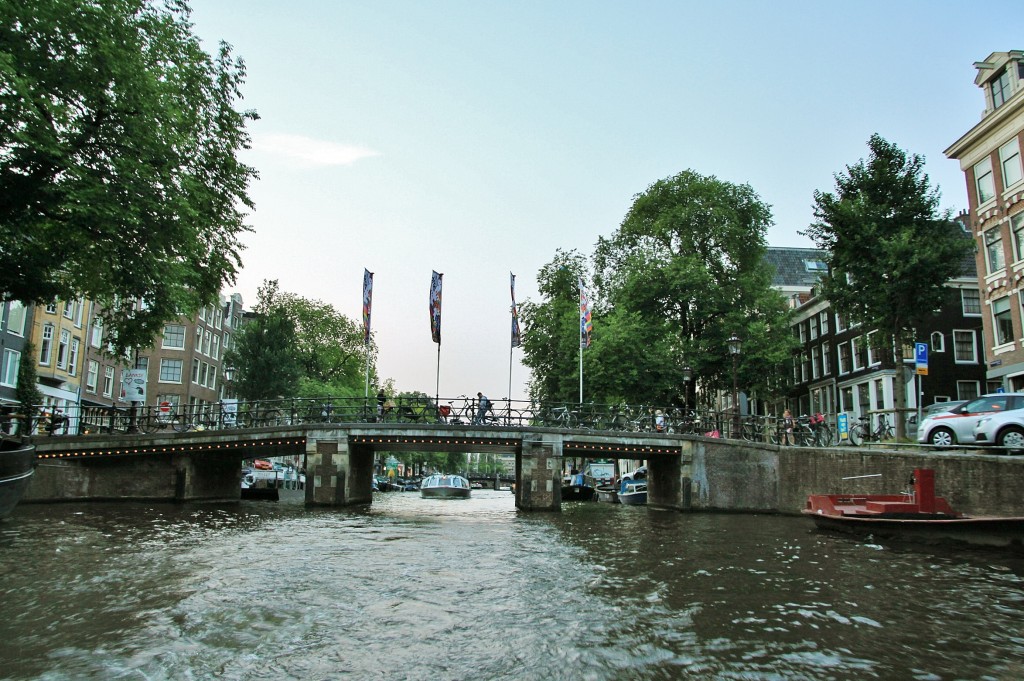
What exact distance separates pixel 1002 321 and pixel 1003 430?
575 inches

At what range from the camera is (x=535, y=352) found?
50.5m

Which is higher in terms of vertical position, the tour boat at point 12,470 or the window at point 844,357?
the window at point 844,357

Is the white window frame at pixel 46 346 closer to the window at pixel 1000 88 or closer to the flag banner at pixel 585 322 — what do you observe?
the flag banner at pixel 585 322

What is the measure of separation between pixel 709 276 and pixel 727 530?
24.6 metres

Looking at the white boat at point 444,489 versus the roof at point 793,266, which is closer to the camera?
the roof at point 793,266

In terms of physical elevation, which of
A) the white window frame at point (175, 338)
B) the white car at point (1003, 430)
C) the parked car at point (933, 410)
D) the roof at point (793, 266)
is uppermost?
the roof at point (793, 266)

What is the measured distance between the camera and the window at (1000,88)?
32.9 meters

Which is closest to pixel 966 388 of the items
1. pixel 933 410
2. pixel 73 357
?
pixel 933 410

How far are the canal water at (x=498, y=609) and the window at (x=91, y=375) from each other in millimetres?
39749

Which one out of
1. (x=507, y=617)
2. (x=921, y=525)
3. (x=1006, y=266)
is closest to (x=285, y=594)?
(x=507, y=617)

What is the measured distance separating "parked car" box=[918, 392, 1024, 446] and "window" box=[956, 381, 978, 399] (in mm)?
21980

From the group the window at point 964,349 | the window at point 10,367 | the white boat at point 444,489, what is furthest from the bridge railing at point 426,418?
the white boat at point 444,489

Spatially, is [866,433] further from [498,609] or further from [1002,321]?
[498,609]

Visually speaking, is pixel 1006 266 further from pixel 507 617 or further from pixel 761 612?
pixel 507 617
